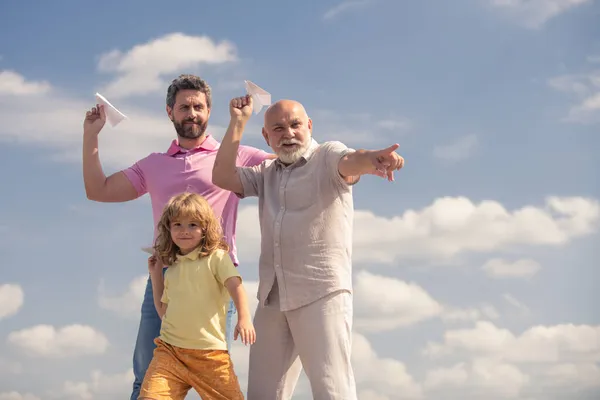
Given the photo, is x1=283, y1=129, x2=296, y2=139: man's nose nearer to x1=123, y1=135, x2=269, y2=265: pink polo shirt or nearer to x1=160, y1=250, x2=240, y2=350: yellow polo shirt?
x1=123, y1=135, x2=269, y2=265: pink polo shirt

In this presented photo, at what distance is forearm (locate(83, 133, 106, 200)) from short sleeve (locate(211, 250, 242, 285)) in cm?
183

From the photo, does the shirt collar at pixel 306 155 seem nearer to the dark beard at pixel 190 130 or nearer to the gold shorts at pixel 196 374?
the dark beard at pixel 190 130

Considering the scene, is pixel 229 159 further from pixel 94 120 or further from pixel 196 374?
pixel 94 120

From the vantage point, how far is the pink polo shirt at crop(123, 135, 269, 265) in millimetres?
6137

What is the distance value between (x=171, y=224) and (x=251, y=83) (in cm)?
122

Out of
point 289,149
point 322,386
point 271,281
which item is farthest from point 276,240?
point 322,386

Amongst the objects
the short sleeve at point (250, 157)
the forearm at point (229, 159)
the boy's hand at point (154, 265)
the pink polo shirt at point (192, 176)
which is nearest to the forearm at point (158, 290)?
the boy's hand at point (154, 265)

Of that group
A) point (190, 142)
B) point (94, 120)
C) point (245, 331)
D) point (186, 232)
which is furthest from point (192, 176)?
point (245, 331)

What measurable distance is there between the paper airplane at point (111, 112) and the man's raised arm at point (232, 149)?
134 centimetres

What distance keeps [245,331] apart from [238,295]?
250 mm

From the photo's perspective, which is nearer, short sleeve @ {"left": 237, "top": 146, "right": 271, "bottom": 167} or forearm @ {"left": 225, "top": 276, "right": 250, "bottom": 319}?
forearm @ {"left": 225, "top": 276, "right": 250, "bottom": 319}

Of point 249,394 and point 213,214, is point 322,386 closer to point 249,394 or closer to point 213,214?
point 249,394

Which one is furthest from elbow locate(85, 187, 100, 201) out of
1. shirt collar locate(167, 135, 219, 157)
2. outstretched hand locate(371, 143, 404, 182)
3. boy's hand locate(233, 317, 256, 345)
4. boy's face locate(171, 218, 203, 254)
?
outstretched hand locate(371, 143, 404, 182)

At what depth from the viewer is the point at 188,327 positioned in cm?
527
